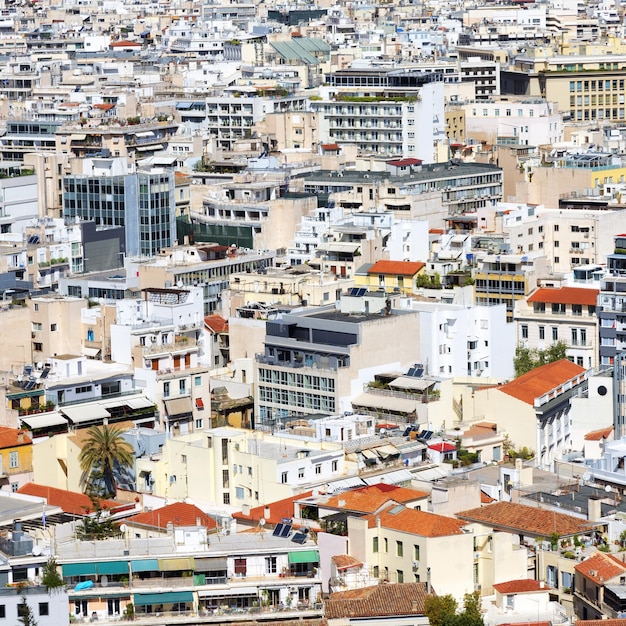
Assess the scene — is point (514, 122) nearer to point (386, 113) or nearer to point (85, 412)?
point (386, 113)

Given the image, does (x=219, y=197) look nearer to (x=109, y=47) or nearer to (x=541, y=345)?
(x=541, y=345)

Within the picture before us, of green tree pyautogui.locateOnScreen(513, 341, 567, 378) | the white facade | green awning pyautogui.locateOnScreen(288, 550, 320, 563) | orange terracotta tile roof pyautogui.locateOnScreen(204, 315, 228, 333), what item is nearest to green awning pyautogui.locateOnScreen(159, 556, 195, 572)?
green awning pyautogui.locateOnScreen(288, 550, 320, 563)

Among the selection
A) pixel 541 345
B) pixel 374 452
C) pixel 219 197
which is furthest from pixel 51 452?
pixel 219 197

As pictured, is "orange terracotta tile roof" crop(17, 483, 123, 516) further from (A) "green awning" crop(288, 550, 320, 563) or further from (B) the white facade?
(B) the white facade

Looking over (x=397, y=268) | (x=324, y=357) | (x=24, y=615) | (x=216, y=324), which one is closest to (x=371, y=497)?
(x=24, y=615)

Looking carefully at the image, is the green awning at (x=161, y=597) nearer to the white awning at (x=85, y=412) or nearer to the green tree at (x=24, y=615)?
the green tree at (x=24, y=615)

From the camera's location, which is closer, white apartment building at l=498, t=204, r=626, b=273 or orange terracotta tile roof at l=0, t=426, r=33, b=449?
orange terracotta tile roof at l=0, t=426, r=33, b=449
